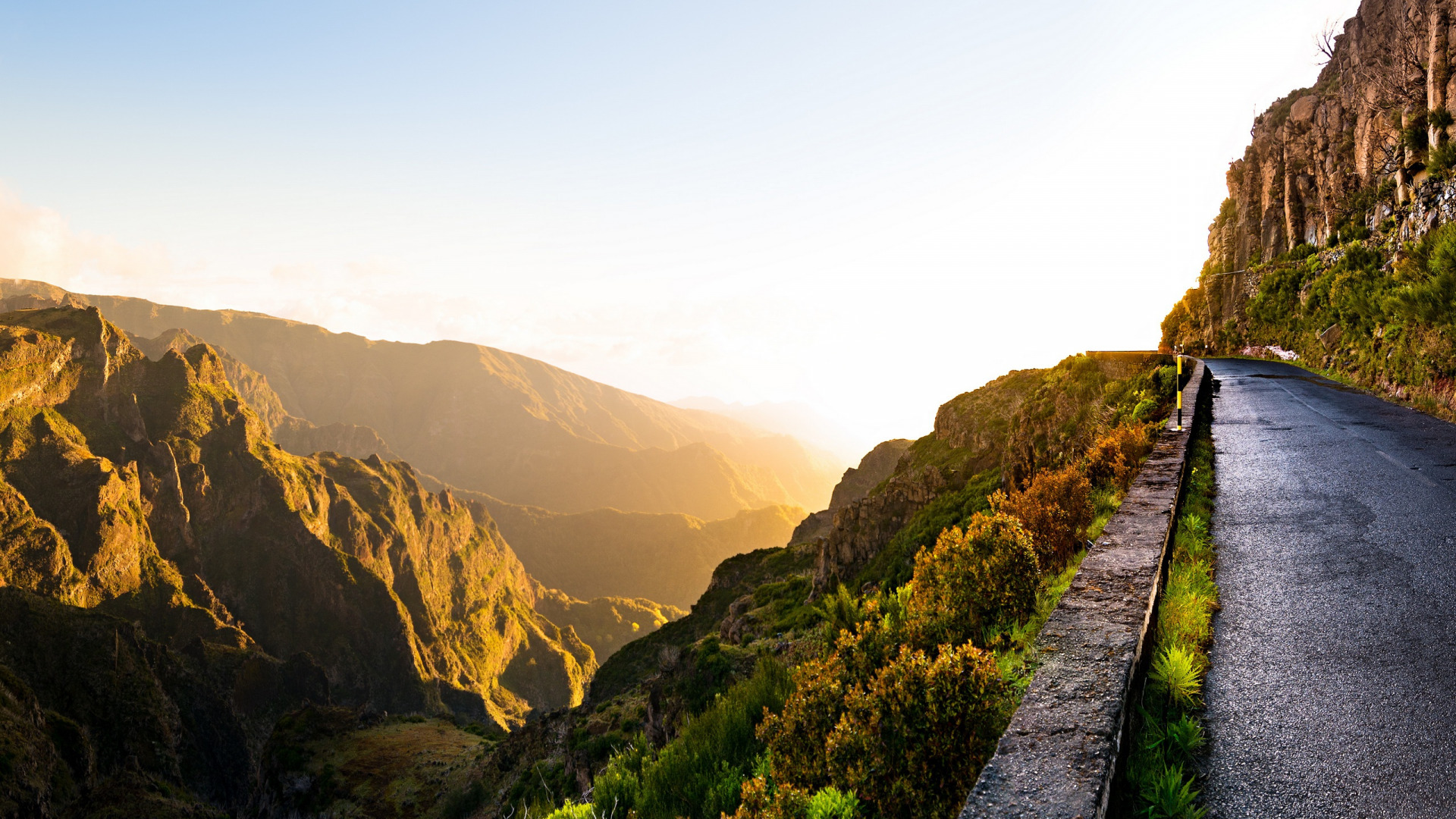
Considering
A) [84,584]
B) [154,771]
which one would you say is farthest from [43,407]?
[154,771]

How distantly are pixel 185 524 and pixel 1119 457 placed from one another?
199 m

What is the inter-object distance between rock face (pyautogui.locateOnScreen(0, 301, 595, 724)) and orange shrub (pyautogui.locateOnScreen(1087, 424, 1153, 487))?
488 ft

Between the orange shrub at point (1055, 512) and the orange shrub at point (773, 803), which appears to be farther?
the orange shrub at point (1055, 512)

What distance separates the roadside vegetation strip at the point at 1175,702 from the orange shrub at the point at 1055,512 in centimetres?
110

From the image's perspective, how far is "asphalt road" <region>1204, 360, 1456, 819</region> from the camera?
3072mm

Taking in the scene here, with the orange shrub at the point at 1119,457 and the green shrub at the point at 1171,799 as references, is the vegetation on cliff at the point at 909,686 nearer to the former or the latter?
the orange shrub at the point at 1119,457

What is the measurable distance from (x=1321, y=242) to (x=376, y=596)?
193808mm

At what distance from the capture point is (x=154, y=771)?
7769 centimetres

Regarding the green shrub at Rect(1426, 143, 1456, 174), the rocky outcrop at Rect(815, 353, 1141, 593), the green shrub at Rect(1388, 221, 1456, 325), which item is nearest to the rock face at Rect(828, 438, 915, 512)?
the rocky outcrop at Rect(815, 353, 1141, 593)

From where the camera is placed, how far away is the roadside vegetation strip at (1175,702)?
309 centimetres

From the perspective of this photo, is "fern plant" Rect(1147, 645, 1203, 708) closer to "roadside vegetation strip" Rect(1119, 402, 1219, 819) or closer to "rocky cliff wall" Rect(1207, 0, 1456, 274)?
"roadside vegetation strip" Rect(1119, 402, 1219, 819)

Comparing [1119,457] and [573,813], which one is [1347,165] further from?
[573,813]

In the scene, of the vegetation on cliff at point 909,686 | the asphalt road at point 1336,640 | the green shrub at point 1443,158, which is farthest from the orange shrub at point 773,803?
the green shrub at point 1443,158

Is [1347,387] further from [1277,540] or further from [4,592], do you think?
[4,592]
